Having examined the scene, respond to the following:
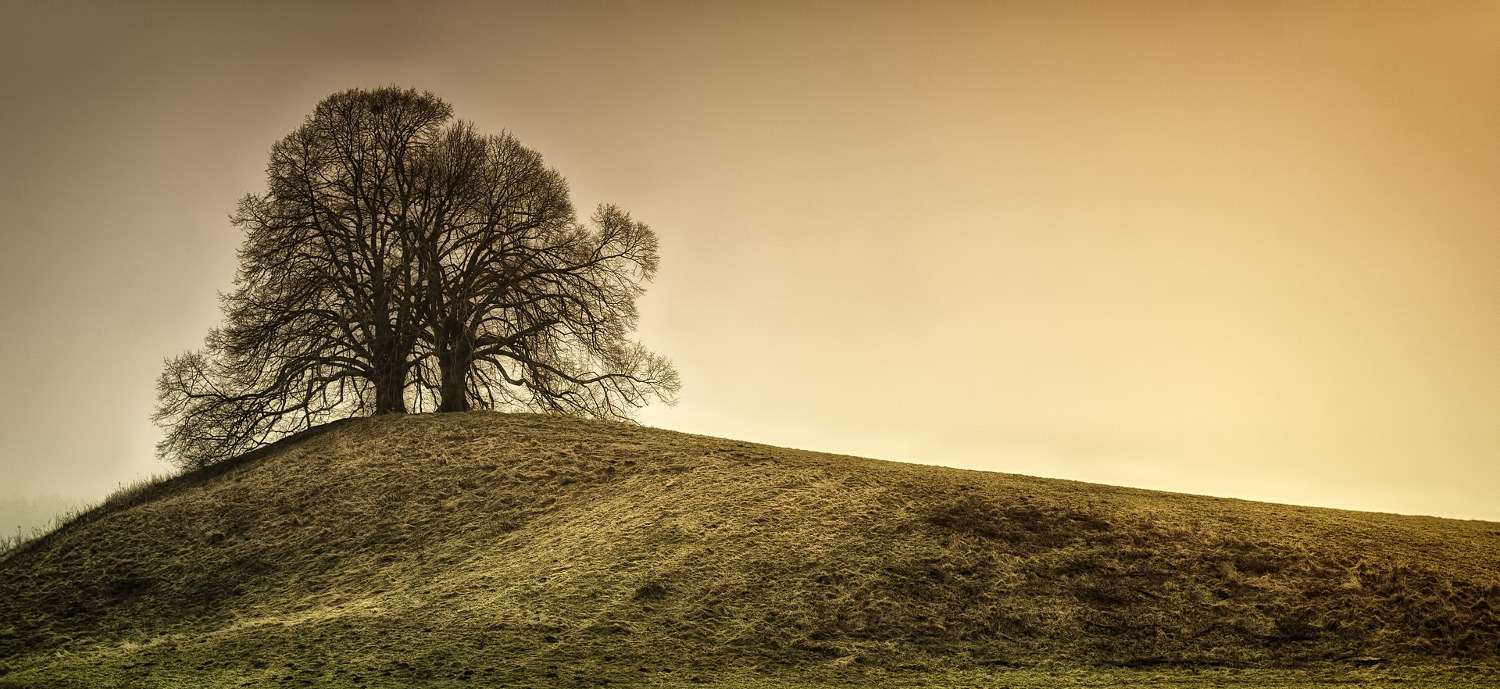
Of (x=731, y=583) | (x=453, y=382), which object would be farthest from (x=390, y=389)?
(x=731, y=583)

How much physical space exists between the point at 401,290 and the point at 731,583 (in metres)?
14.4

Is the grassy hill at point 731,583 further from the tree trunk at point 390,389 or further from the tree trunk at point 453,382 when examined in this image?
the tree trunk at point 390,389

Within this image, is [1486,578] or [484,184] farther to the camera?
[484,184]

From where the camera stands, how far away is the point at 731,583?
43.0 ft

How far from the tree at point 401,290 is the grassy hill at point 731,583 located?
455 cm

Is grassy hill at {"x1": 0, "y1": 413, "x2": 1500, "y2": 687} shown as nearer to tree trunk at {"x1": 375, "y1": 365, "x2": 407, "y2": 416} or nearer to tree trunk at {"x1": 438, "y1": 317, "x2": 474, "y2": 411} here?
tree trunk at {"x1": 438, "y1": 317, "x2": 474, "y2": 411}

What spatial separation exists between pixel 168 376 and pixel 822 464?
53.0 ft

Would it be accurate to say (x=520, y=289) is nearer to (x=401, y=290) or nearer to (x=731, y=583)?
(x=401, y=290)

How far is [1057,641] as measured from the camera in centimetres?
1177

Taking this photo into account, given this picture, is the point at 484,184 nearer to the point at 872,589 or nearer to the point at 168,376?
the point at 168,376

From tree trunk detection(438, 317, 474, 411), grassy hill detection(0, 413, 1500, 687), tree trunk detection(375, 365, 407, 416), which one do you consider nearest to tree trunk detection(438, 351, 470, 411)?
tree trunk detection(438, 317, 474, 411)

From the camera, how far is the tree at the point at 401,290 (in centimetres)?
2370

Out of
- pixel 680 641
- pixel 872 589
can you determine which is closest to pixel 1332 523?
pixel 872 589

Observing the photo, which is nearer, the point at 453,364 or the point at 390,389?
the point at 453,364
